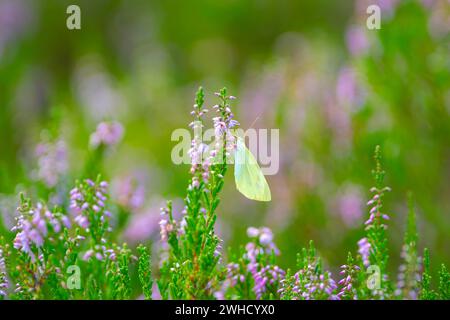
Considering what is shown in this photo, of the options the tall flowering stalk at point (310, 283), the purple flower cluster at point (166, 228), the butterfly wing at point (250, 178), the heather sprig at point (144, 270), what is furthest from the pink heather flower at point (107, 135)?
the tall flowering stalk at point (310, 283)

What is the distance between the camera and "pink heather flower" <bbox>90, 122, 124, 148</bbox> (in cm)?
379

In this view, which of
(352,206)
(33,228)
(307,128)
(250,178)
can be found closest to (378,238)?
(250,178)

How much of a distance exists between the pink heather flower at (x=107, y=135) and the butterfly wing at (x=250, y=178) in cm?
125

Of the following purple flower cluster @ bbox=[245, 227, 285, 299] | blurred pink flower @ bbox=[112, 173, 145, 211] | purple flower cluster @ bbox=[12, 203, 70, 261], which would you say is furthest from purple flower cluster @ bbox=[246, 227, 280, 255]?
blurred pink flower @ bbox=[112, 173, 145, 211]

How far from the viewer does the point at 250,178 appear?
2.83m

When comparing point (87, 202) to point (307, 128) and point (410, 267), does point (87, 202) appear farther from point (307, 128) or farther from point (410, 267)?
point (307, 128)

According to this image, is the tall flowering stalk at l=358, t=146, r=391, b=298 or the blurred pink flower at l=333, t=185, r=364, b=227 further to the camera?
the blurred pink flower at l=333, t=185, r=364, b=227

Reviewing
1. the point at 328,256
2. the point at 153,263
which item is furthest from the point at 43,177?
the point at 328,256

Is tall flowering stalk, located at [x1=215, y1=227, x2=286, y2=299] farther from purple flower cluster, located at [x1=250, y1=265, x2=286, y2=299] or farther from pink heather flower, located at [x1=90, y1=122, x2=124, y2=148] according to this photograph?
pink heather flower, located at [x1=90, y1=122, x2=124, y2=148]

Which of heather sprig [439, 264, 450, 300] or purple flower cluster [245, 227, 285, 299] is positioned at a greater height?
purple flower cluster [245, 227, 285, 299]

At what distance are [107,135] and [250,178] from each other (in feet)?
4.23

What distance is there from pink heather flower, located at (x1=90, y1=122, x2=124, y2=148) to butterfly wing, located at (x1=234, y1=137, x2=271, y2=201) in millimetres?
1247

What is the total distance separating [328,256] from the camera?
5066 mm
